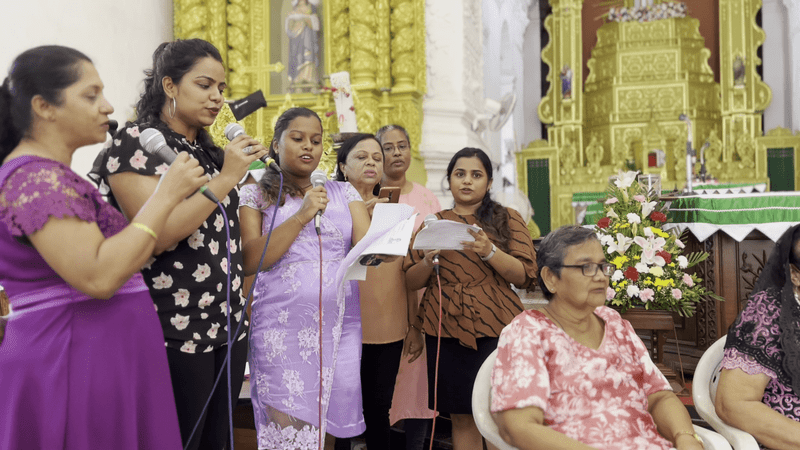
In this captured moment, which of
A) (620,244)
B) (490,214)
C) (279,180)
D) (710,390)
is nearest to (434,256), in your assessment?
(490,214)

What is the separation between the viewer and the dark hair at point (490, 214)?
255cm

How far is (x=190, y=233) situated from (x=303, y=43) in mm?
5196

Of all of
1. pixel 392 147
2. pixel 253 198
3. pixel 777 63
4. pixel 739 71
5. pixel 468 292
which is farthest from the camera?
pixel 777 63

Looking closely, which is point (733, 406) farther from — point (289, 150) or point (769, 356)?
point (289, 150)

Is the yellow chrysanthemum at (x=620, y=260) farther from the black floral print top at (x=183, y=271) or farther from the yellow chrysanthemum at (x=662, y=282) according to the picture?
the black floral print top at (x=183, y=271)

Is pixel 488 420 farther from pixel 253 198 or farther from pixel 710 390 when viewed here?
pixel 253 198

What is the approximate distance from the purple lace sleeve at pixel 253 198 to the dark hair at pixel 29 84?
34.1 inches

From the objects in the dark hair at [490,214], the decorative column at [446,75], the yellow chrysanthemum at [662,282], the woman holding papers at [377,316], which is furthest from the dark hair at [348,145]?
the decorative column at [446,75]

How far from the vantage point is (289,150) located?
221 cm

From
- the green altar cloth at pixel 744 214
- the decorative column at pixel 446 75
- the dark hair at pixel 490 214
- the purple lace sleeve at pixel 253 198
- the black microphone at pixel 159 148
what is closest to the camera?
the black microphone at pixel 159 148

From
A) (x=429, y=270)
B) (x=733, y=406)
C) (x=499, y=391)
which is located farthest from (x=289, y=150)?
(x=733, y=406)

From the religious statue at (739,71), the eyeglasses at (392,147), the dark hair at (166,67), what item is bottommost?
the eyeglasses at (392,147)

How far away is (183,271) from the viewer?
5.34ft

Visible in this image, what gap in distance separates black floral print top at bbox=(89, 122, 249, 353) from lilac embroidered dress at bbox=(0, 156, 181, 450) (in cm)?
21
